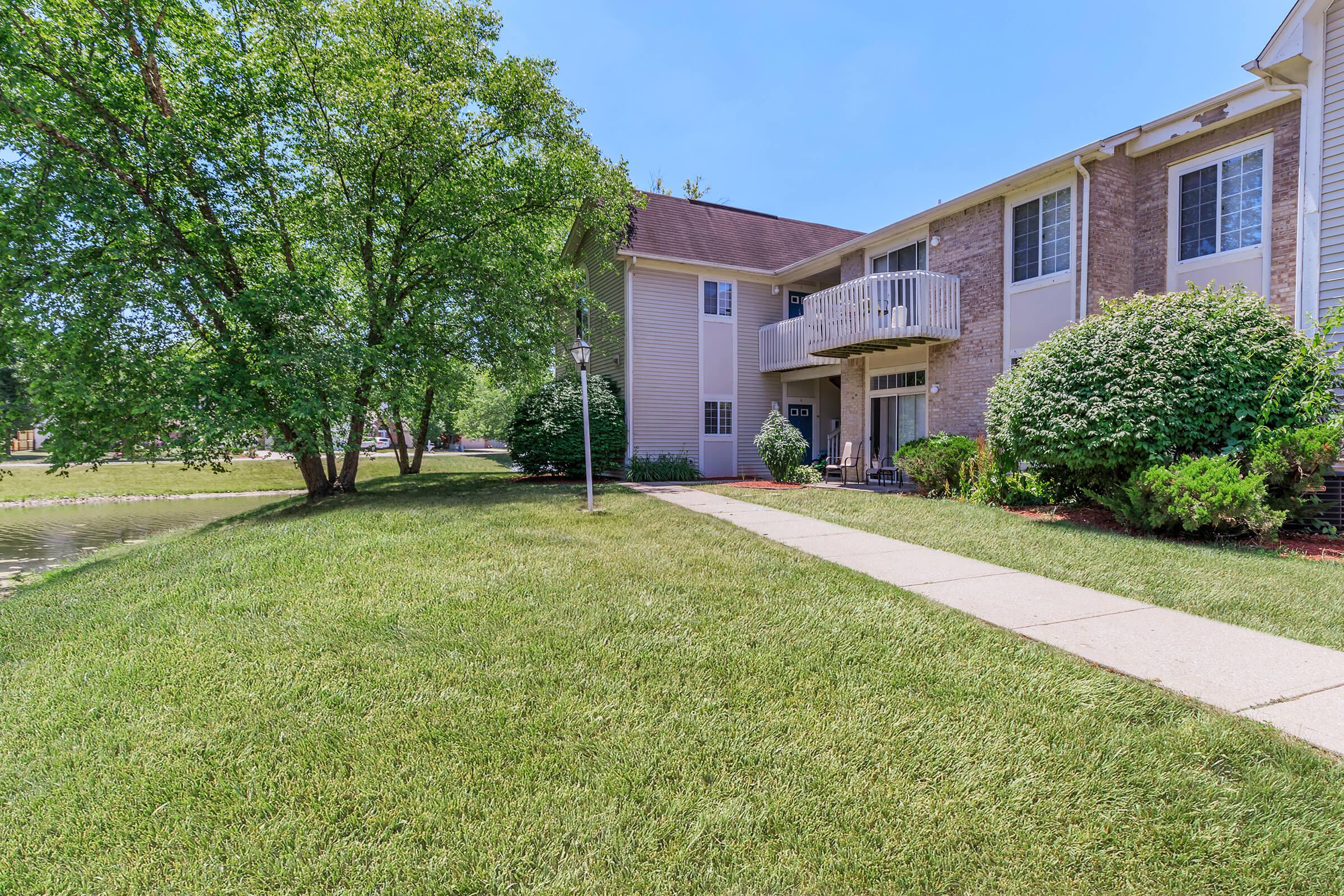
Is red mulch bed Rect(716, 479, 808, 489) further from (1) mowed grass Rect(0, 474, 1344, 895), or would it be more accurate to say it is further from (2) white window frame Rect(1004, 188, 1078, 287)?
(1) mowed grass Rect(0, 474, 1344, 895)

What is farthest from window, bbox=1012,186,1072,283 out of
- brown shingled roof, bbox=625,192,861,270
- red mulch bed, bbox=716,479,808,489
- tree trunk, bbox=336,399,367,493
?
tree trunk, bbox=336,399,367,493

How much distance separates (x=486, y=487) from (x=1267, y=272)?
13.8m

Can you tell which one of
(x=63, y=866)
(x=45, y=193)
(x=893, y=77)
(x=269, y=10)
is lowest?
(x=63, y=866)

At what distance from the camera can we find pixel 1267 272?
8.30 metres

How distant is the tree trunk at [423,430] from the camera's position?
1689cm

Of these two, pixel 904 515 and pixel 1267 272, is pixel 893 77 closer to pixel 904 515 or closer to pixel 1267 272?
pixel 1267 272

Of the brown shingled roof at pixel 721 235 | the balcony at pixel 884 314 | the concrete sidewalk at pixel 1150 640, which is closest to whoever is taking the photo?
the concrete sidewalk at pixel 1150 640

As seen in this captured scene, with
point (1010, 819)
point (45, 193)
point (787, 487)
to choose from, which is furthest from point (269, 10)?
point (1010, 819)

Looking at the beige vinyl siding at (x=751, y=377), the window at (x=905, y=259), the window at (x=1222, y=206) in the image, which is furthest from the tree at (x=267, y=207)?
the window at (x=1222, y=206)

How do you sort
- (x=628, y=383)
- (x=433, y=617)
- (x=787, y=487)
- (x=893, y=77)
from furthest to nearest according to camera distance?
(x=628, y=383)
(x=893, y=77)
(x=787, y=487)
(x=433, y=617)

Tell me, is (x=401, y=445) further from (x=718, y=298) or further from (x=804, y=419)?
(x=804, y=419)

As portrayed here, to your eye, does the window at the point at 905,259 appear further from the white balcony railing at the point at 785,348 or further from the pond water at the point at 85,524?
the pond water at the point at 85,524

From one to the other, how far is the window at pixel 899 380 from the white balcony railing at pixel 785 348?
132 cm

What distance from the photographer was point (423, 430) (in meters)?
19.9
